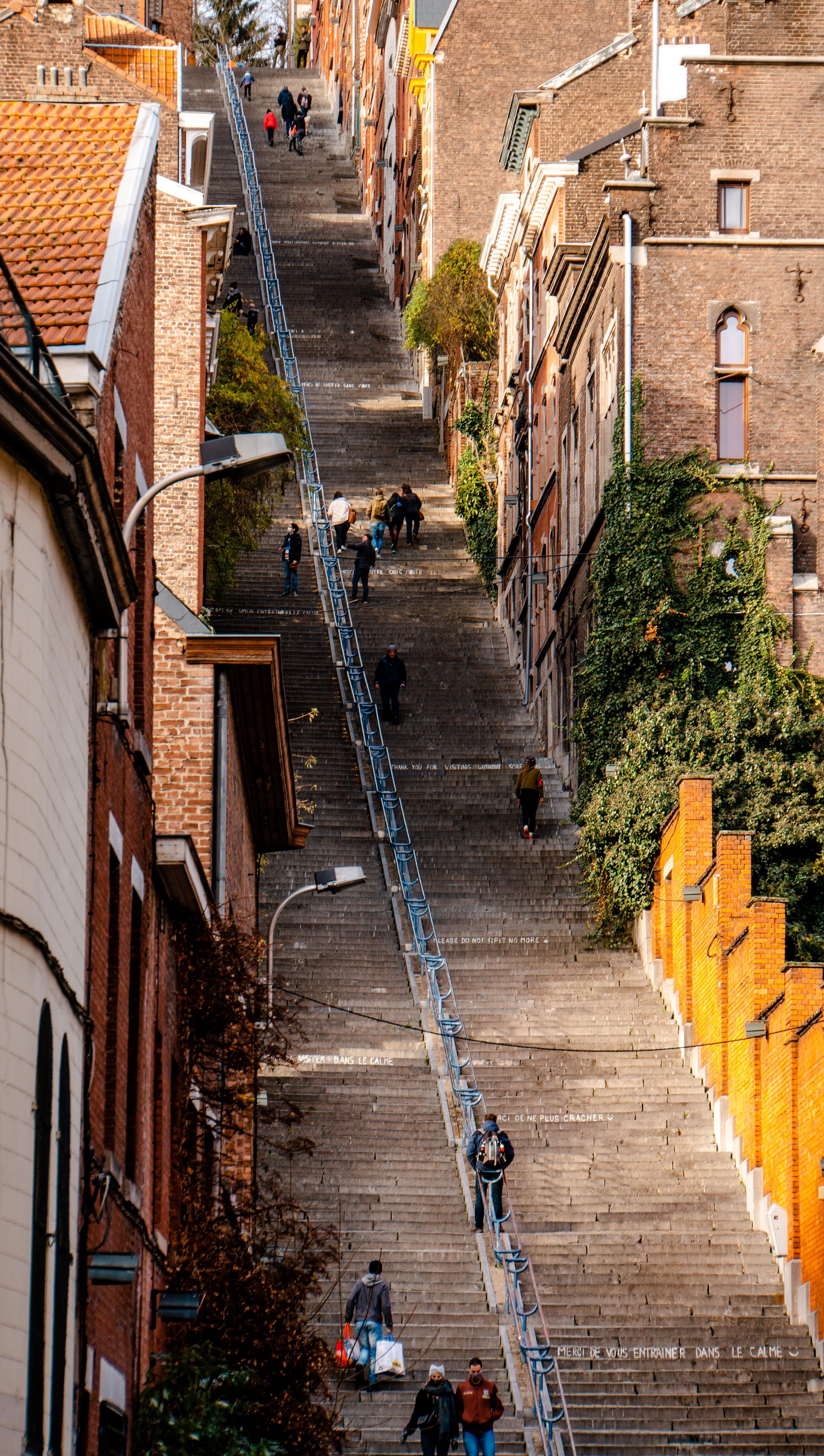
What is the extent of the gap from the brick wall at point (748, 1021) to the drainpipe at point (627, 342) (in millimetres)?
7147

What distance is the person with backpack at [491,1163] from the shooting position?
2470cm

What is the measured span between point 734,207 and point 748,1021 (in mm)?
16807

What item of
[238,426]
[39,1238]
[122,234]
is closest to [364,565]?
[238,426]

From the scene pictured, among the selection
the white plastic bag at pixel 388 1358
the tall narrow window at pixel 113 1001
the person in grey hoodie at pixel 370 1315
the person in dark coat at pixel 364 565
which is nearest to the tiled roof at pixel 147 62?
the person in dark coat at pixel 364 565

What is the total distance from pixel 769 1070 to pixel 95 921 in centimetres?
1504

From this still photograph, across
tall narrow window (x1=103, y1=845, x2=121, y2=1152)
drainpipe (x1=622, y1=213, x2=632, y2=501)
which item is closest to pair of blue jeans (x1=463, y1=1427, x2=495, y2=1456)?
tall narrow window (x1=103, y1=845, x2=121, y2=1152)

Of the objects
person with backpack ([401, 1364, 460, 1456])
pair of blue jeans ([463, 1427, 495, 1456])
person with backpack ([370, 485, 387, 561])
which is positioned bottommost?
pair of blue jeans ([463, 1427, 495, 1456])

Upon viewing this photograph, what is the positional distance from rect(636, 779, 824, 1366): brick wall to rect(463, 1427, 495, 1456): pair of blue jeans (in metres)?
5.05

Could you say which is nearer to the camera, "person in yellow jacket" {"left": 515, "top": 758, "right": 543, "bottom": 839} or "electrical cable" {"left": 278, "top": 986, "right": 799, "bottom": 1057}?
"electrical cable" {"left": 278, "top": 986, "right": 799, "bottom": 1057}

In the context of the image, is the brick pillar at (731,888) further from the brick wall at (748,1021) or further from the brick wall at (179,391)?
the brick wall at (179,391)

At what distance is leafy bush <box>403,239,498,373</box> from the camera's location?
59844 millimetres

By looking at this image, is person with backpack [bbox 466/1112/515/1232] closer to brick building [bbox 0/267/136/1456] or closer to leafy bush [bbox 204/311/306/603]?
brick building [bbox 0/267/136/1456]

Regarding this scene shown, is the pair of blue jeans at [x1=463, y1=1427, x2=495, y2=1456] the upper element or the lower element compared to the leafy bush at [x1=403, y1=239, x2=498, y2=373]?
lower

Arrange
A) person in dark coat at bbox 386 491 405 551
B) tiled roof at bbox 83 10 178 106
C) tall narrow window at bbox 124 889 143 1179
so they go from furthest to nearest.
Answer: person in dark coat at bbox 386 491 405 551 → tiled roof at bbox 83 10 178 106 → tall narrow window at bbox 124 889 143 1179
